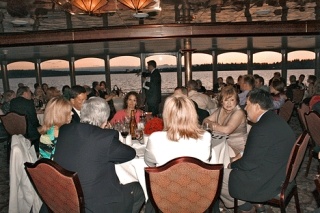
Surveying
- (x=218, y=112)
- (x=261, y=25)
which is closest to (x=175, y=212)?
(x=218, y=112)

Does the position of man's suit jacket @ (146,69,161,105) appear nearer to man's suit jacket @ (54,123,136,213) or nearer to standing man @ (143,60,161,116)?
standing man @ (143,60,161,116)

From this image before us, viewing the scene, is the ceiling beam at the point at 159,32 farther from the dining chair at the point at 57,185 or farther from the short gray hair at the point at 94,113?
the dining chair at the point at 57,185

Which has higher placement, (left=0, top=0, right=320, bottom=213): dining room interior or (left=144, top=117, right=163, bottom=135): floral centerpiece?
(left=0, top=0, right=320, bottom=213): dining room interior

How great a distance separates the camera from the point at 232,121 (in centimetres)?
351

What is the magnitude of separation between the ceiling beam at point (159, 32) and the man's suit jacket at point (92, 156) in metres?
6.24

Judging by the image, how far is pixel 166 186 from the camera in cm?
205

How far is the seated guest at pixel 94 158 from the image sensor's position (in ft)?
6.75

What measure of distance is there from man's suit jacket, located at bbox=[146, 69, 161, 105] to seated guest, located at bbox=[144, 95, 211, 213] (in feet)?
17.4

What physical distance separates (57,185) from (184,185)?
33.0 inches

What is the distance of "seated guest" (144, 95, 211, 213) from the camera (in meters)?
2.23

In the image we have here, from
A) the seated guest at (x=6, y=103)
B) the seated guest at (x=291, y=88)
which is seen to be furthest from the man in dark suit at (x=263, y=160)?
the seated guest at (x=291, y=88)

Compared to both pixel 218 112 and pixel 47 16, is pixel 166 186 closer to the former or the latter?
pixel 218 112

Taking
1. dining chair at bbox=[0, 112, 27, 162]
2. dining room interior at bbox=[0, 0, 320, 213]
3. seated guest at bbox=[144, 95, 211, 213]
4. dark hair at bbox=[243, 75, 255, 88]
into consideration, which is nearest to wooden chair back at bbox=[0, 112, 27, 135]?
dining chair at bbox=[0, 112, 27, 162]

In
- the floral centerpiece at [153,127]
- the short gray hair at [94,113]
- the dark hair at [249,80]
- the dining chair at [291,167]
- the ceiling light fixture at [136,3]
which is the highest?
the ceiling light fixture at [136,3]
